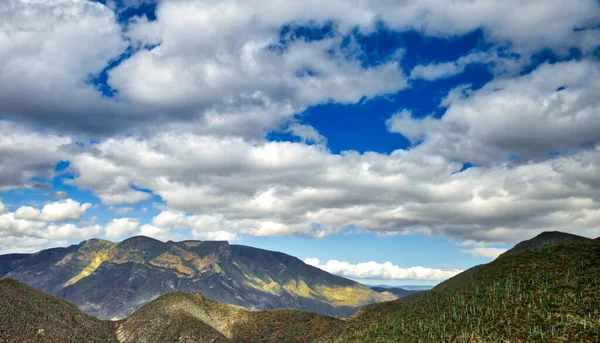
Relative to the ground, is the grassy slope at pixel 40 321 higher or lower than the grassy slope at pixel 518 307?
lower

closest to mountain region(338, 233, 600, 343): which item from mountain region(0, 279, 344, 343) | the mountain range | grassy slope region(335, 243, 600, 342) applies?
grassy slope region(335, 243, 600, 342)

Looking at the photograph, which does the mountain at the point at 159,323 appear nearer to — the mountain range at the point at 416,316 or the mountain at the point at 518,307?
the mountain range at the point at 416,316

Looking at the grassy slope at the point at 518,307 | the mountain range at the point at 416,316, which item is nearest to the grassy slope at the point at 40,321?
the mountain range at the point at 416,316

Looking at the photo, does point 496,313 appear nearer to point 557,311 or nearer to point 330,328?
point 557,311

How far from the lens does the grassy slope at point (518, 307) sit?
7675 centimetres

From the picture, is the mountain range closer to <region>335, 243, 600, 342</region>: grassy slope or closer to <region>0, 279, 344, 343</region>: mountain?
<region>335, 243, 600, 342</region>: grassy slope

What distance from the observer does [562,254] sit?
123500 millimetres

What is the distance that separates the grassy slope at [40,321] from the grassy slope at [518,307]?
89.4 metres

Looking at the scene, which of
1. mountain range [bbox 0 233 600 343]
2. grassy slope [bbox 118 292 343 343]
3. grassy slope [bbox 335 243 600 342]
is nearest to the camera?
grassy slope [bbox 335 243 600 342]

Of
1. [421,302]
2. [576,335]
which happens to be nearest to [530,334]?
[576,335]

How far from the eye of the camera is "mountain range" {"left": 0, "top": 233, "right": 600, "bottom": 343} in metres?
81.8

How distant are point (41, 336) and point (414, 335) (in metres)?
108

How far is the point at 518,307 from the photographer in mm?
89812

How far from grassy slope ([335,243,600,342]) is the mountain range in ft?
0.73
